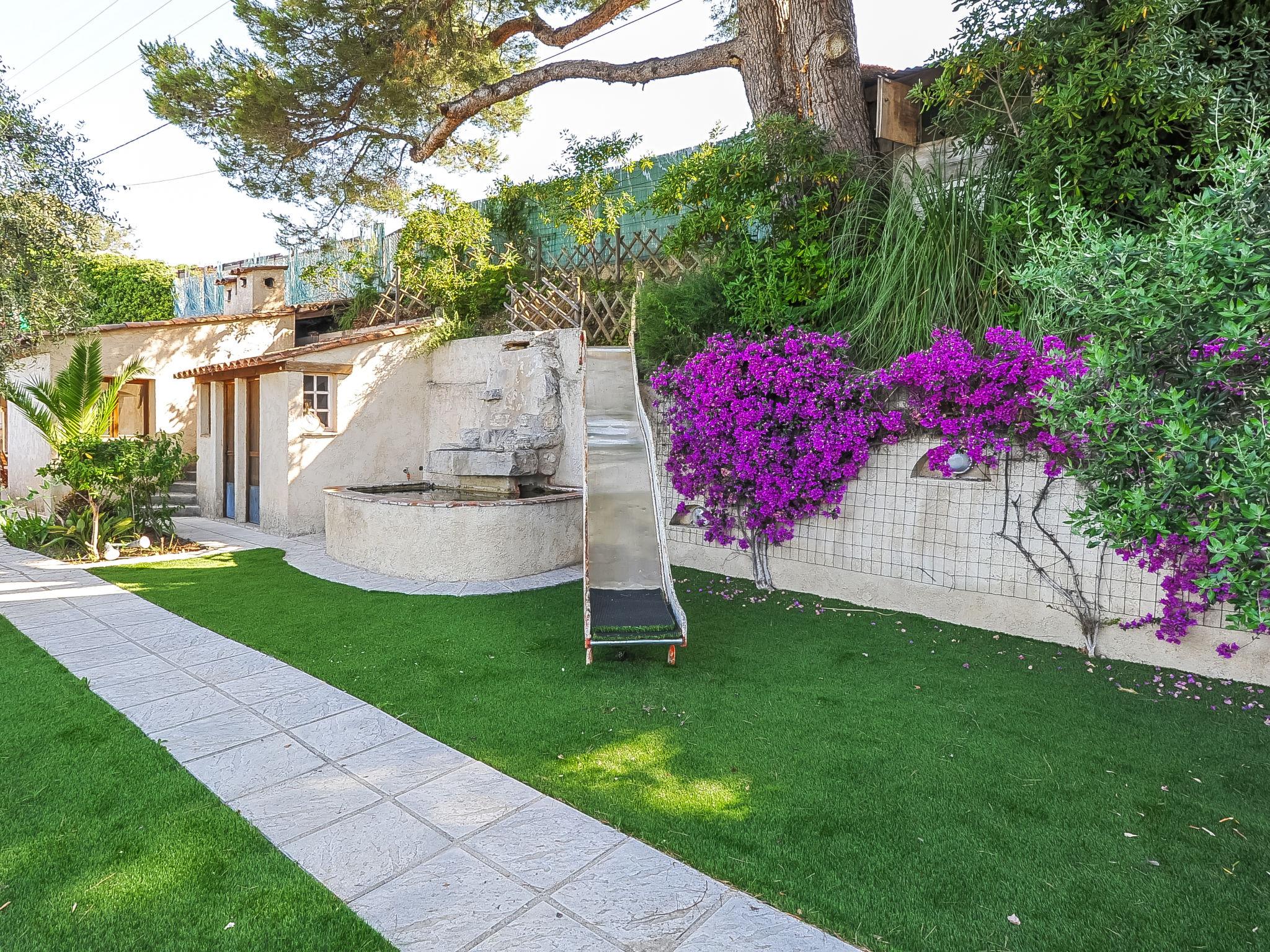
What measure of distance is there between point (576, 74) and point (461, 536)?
6.29 metres

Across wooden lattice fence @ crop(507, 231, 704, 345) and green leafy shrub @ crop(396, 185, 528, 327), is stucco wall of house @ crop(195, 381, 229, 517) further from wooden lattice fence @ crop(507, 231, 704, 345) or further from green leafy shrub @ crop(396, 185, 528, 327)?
wooden lattice fence @ crop(507, 231, 704, 345)

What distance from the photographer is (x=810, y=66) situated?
7789 millimetres

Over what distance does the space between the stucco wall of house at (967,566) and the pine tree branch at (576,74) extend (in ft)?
17.8

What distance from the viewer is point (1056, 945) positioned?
7.72ft

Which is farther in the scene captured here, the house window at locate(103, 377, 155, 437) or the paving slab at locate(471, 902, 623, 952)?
the house window at locate(103, 377, 155, 437)

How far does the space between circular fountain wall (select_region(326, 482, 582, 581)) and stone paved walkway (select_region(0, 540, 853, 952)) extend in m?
2.80

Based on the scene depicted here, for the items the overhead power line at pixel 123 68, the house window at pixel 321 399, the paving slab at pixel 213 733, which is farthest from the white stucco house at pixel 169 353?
the paving slab at pixel 213 733

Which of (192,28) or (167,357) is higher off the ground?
(192,28)

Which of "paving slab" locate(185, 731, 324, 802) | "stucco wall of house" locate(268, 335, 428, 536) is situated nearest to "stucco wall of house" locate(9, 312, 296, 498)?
"stucco wall of house" locate(268, 335, 428, 536)

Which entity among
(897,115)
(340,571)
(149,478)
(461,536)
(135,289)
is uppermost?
(135,289)

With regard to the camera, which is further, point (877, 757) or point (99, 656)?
point (99, 656)

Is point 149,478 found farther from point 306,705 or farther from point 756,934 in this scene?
point 756,934

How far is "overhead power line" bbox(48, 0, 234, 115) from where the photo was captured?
10247 mm

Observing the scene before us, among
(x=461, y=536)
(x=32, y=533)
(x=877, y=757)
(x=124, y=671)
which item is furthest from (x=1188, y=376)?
(x=32, y=533)
